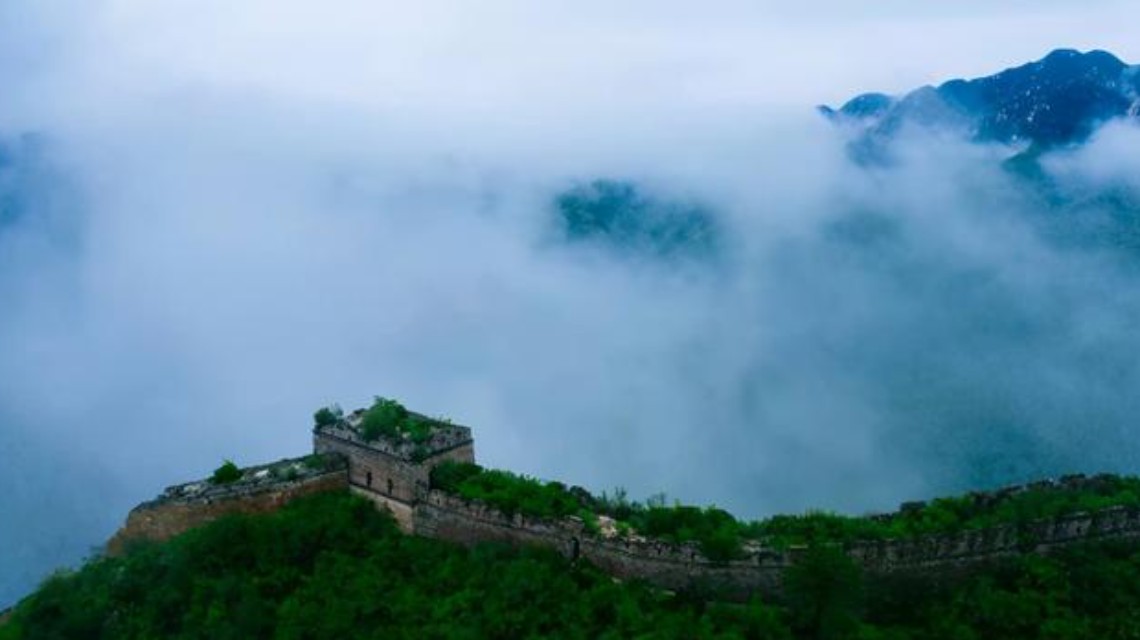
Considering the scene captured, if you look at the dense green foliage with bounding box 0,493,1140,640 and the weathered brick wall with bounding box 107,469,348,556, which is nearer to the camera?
the dense green foliage with bounding box 0,493,1140,640

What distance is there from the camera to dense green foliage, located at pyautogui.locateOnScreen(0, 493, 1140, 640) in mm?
21359

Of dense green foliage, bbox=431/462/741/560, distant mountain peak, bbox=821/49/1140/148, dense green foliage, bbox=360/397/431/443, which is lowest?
dense green foliage, bbox=431/462/741/560

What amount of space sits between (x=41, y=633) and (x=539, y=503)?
11.8 metres

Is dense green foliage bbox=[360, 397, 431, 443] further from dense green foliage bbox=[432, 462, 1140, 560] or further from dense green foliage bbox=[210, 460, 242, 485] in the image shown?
dense green foliage bbox=[210, 460, 242, 485]

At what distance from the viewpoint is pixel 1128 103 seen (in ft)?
289

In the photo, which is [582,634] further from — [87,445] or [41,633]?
[87,445]

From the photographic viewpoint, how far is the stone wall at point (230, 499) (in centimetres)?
2878

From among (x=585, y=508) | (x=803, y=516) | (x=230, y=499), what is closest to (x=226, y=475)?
(x=230, y=499)

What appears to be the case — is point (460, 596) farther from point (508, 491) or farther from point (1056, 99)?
point (1056, 99)

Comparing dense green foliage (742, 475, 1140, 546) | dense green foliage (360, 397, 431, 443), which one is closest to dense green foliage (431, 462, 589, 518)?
dense green foliage (360, 397, 431, 443)

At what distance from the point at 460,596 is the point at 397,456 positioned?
15.9ft

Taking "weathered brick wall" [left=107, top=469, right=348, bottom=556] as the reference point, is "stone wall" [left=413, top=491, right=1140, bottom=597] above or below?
below

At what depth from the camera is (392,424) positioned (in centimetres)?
2873

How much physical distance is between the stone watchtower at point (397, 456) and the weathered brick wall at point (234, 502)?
72 centimetres
